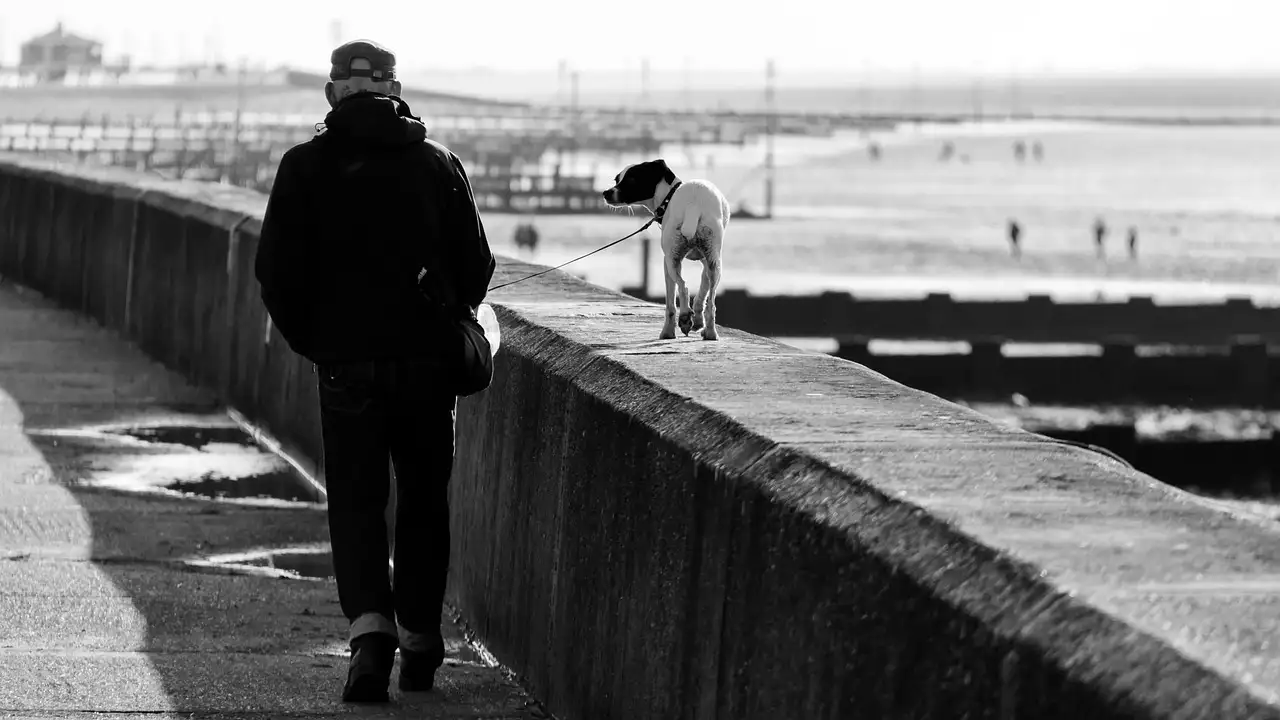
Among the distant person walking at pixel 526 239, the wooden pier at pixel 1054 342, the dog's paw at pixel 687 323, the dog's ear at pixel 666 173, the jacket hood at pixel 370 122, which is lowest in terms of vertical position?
the distant person walking at pixel 526 239

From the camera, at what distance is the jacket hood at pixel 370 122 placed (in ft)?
15.6

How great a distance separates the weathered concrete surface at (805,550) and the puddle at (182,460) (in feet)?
6.79

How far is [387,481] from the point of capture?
16.7 ft

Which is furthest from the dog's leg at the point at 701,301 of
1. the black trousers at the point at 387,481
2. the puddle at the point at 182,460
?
the puddle at the point at 182,460

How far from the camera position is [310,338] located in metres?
4.87

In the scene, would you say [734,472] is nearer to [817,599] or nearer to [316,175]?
[817,599]

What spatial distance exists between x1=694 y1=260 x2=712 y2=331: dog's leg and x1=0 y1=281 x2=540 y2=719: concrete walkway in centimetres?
108

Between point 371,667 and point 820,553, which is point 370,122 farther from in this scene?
point 820,553

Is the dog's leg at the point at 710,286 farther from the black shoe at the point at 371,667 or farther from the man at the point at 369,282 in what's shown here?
the black shoe at the point at 371,667

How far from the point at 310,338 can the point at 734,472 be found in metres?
1.45

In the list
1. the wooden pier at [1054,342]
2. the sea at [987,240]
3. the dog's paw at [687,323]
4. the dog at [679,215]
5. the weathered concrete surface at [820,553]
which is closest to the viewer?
the weathered concrete surface at [820,553]

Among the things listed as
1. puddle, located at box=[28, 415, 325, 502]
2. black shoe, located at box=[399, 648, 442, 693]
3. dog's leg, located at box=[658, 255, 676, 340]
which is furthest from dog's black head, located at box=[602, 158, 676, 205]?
puddle, located at box=[28, 415, 325, 502]

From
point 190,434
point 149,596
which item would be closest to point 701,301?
point 149,596

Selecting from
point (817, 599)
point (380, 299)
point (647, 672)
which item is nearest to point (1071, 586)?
point (817, 599)
